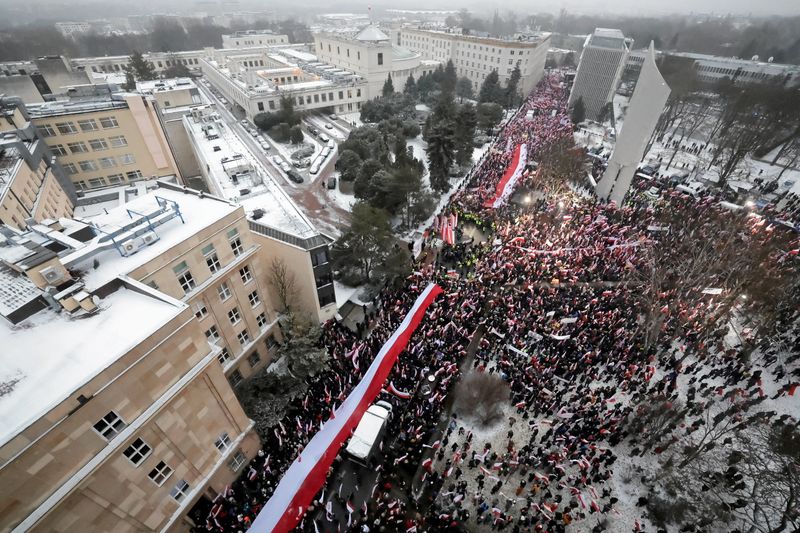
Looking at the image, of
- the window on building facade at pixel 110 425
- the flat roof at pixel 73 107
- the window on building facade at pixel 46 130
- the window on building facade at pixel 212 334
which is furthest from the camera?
the flat roof at pixel 73 107

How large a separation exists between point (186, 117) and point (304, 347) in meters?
37.6

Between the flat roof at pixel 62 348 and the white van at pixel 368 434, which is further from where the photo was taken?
the white van at pixel 368 434

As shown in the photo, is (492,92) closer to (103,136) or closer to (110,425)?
(103,136)

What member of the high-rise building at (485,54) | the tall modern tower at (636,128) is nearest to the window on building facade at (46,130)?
the tall modern tower at (636,128)

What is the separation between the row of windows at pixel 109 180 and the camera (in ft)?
115

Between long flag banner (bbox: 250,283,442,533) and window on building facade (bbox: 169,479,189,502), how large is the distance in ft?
10.7

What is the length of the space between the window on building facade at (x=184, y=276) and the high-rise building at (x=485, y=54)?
88.3 m

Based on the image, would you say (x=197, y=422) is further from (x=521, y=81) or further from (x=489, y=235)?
Result: (x=521, y=81)

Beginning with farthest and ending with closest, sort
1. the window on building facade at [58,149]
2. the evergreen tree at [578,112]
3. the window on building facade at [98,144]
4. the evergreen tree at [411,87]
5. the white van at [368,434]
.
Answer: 1. the evergreen tree at [411,87]
2. the evergreen tree at [578,112]
3. the window on building facade at [98,144]
4. the window on building facade at [58,149]
5. the white van at [368,434]

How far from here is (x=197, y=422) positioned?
1456 centimetres

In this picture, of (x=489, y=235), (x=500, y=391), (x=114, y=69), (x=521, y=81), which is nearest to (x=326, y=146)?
(x=489, y=235)

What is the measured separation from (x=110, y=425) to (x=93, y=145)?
34.6 meters

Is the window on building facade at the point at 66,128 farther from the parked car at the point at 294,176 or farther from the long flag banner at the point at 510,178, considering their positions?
the long flag banner at the point at 510,178

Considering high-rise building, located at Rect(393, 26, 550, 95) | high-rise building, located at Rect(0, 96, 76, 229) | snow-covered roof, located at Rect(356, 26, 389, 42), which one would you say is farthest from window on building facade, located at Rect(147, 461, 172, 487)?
high-rise building, located at Rect(393, 26, 550, 95)
